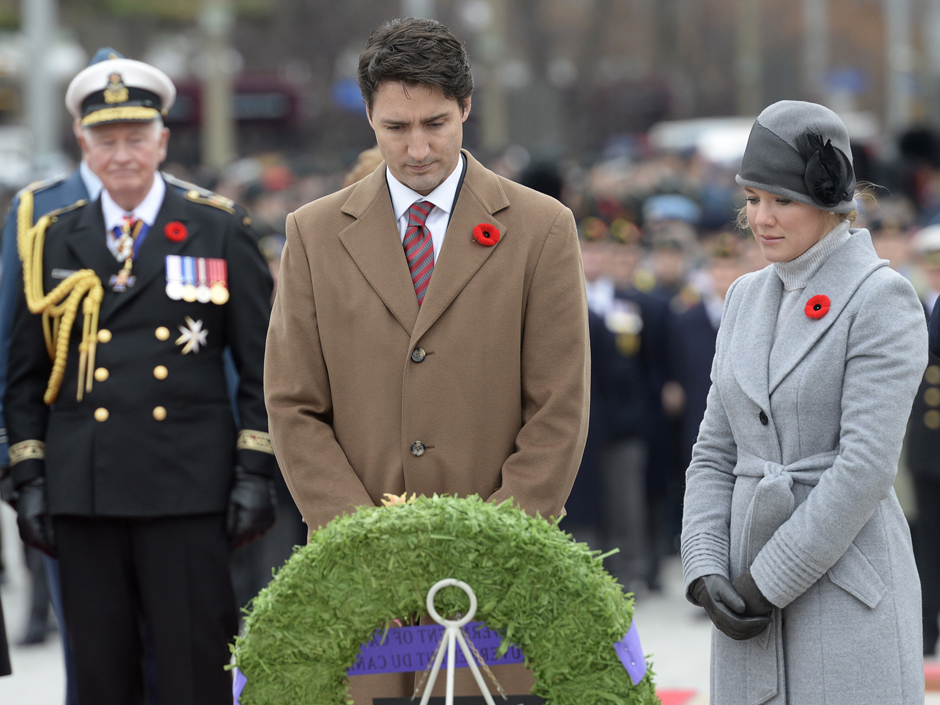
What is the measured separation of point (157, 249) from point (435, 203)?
140 cm

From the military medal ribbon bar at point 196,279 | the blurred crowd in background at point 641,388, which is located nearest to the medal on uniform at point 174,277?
the military medal ribbon bar at point 196,279

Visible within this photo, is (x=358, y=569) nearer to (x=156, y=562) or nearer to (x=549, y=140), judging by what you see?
(x=156, y=562)

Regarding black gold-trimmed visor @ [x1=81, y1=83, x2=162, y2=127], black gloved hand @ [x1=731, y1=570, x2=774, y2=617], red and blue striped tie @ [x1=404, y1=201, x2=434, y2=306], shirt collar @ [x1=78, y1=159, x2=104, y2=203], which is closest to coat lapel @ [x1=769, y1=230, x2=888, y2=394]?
black gloved hand @ [x1=731, y1=570, x2=774, y2=617]

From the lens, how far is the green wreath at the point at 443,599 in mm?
3189

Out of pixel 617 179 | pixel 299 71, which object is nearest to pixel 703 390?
pixel 617 179

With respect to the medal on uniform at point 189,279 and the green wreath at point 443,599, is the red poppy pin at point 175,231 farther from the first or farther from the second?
the green wreath at point 443,599

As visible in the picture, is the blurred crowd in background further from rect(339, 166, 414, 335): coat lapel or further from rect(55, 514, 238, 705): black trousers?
rect(339, 166, 414, 335): coat lapel

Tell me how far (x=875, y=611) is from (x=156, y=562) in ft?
7.68

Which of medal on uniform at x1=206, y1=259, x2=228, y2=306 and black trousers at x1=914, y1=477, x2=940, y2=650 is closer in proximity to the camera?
medal on uniform at x1=206, y1=259, x2=228, y2=306

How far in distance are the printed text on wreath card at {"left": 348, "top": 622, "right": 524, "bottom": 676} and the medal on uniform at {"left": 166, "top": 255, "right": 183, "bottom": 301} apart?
1.92 metres

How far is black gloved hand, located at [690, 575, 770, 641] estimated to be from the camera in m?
3.48

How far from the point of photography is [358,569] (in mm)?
3209

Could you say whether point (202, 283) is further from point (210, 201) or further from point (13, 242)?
point (13, 242)

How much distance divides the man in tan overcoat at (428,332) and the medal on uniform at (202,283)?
1.06 meters
